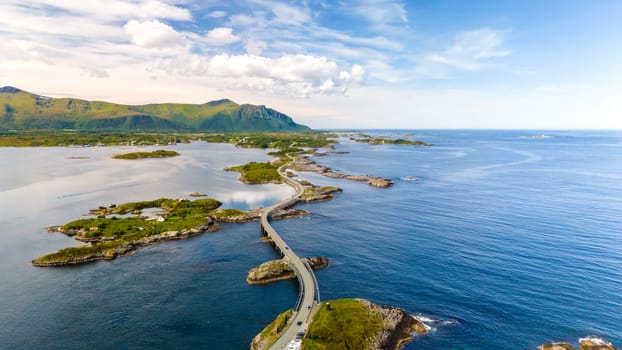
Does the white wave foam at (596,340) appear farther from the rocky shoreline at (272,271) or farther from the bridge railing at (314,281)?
the rocky shoreline at (272,271)

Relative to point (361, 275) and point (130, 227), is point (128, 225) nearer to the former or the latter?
point (130, 227)

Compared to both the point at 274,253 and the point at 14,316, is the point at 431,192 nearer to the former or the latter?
the point at 274,253

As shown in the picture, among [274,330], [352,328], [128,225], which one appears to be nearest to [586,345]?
[352,328]

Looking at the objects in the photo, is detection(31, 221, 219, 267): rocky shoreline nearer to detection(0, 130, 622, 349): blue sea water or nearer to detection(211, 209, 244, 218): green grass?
detection(0, 130, 622, 349): blue sea water

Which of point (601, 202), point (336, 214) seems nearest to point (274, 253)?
point (336, 214)

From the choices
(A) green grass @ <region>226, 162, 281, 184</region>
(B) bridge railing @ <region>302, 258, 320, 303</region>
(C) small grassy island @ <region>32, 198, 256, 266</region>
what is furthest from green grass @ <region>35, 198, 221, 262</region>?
(A) green grass @ <region>226, 162, 281, 184</region>

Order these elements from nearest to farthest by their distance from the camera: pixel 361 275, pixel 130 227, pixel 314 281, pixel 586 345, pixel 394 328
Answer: pixel 586 345 → pixel 394 328 → pixel 314 281 → pixel 361 275 → pixel 130 227

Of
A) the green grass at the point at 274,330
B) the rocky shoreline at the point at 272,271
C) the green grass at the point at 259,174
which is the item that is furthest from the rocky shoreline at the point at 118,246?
the green grass at the point at 259,174
